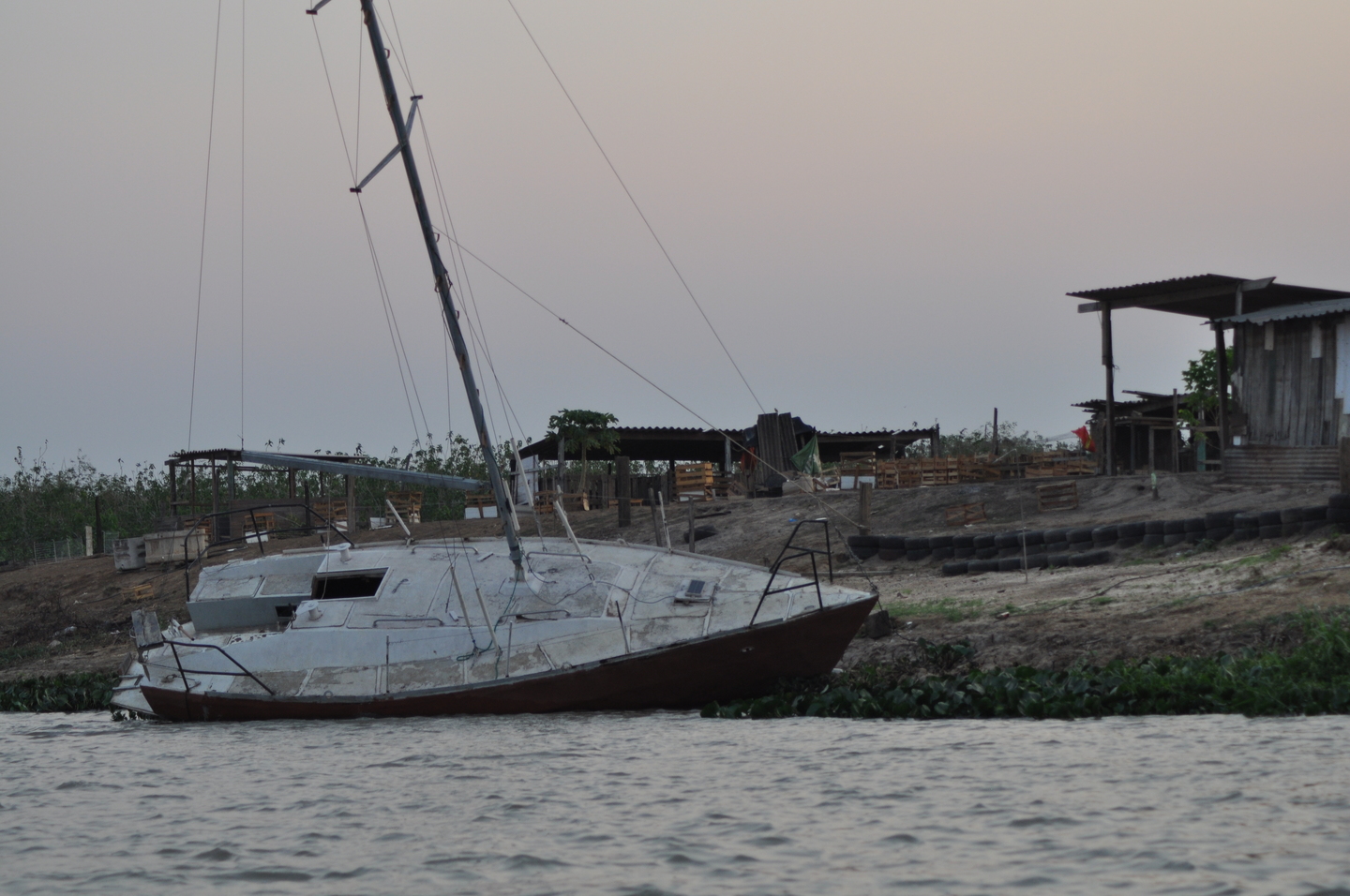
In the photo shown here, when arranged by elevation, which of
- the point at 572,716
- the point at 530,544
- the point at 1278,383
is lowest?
the point at 572,716

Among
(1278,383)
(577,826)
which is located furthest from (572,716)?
(1278,383)

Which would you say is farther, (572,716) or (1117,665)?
(572,716)

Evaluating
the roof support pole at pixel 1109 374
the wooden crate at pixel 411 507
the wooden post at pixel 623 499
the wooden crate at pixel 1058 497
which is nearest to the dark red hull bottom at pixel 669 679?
the wooden crate at pixel 1058 497

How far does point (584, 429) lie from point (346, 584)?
24428 mm

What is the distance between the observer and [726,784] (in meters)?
9.78

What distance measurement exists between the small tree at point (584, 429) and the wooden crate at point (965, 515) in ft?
46.4

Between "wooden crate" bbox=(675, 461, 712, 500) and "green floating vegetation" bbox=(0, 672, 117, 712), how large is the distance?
20.2m

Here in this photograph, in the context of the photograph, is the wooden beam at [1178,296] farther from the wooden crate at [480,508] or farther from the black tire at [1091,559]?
the wooden crate at [480,508]

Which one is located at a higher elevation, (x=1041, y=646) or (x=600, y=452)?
(x=600, y=452)

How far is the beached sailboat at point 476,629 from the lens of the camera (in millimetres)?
13883

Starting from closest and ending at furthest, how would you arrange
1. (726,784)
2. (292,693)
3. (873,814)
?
(873,814), (726,784), (292,693)

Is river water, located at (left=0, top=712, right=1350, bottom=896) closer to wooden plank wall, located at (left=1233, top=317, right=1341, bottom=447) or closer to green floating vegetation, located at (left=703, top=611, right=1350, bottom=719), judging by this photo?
green floating vegetation, located at (left=703, top=611, right=1350, bottom=719)

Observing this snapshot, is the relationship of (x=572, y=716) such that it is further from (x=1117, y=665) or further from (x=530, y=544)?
(x=1117, y=665)

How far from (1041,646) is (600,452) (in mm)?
29919
